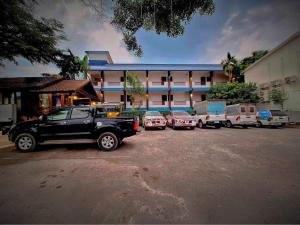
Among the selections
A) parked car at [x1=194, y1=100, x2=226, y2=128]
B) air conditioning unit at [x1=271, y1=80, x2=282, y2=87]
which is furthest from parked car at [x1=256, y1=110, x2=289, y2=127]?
air conditioning unit at [x1=271, y1=80, x2=282, y2=87]

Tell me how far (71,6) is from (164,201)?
4.40 metres

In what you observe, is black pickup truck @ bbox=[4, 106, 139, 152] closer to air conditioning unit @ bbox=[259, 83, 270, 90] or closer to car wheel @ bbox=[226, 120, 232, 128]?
car wheel @ bbox=[226, 120, 232, 128]

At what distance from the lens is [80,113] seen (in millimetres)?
6340

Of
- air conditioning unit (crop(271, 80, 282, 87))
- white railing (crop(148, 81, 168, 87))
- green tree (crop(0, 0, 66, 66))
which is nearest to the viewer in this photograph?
green tree (crop(0, 0, 66, 66))

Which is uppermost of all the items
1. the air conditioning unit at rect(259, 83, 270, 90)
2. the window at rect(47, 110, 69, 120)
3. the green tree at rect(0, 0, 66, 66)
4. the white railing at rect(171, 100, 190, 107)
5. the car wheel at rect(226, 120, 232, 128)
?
the green tree at rect(0, 0, 66, 66)

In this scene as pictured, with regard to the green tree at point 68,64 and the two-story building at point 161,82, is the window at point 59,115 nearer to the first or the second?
the green tree at point 68,64

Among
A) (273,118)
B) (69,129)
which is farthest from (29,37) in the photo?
(273,118)

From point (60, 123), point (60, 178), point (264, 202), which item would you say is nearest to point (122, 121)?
point (60, 123)

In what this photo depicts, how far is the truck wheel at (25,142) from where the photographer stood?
238 inches

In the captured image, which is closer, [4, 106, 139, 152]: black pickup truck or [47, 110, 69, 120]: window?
[4, 106, 139, 152]: black pickup truck

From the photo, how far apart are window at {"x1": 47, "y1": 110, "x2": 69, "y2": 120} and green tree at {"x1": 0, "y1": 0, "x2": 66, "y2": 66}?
4179mm

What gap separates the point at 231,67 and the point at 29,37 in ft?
91.9

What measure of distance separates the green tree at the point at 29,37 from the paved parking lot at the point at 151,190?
267 inches

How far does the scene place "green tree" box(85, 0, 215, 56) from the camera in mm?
3357
